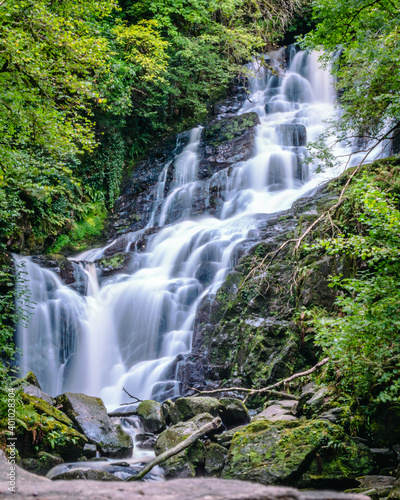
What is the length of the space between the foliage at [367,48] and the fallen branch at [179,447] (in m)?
6.18

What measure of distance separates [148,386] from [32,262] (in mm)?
5739

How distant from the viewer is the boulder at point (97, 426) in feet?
22.5

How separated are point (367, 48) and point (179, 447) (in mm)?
7308

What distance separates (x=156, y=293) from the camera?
12562 millimetres

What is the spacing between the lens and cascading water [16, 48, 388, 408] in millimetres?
10998

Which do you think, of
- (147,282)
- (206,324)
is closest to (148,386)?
(206,324)

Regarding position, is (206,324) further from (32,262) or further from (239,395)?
(32,262)

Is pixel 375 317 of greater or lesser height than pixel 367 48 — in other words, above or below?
below

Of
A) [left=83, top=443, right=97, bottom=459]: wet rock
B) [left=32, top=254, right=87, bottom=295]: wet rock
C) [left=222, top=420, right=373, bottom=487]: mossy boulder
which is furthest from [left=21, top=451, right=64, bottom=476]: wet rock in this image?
[left=32, top=254, right=87, bottom=295]: wet rock

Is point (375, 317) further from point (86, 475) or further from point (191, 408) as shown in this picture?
point (191, 408)

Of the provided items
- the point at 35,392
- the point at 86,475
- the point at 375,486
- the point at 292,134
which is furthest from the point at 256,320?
the point at 292,134

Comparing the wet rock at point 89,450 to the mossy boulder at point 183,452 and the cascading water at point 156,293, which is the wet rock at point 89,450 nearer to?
the mossy boulder at point 183,452

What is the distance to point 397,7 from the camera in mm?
6859

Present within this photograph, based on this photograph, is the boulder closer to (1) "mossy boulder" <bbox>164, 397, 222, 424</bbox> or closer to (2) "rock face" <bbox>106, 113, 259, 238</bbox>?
(1) "mossy boulder" <bbox>164, 397, 222, 424</bbox>
